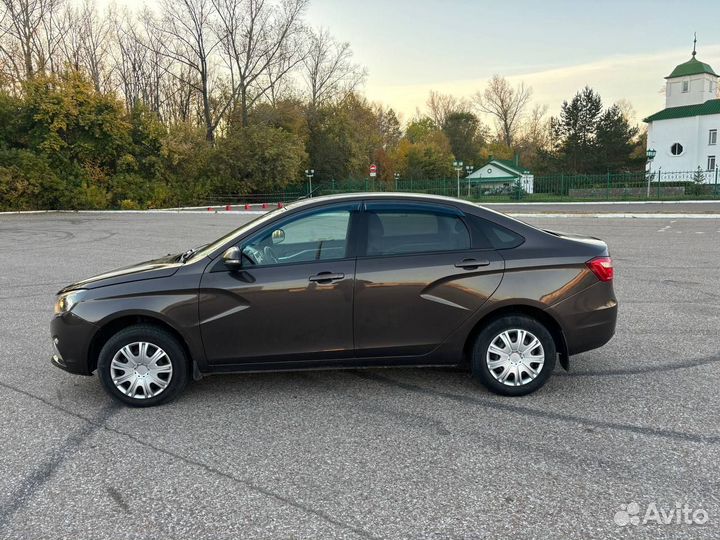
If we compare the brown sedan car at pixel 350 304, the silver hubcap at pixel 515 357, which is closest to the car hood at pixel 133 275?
the brown sedan car at pixel 350 304

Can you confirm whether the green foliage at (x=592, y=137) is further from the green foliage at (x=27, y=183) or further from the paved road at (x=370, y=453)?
the paved road at (x=370, y=453)

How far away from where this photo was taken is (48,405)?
438 centimetres

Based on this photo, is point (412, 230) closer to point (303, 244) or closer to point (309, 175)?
point (303, 244)

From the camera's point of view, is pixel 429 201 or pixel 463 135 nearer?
pixel 429 201

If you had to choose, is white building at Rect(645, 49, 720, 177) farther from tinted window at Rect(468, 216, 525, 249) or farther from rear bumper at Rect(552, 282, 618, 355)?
tinted window at Rect(468, 216, 525, 249)

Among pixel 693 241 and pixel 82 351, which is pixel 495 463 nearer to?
pixel 82 351

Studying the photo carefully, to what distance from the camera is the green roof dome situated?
57.0 meters

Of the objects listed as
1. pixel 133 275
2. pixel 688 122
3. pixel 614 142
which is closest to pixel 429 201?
pixel 133 275

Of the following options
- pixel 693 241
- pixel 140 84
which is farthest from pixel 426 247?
pixel 140 84

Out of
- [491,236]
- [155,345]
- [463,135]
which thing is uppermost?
[463,135]

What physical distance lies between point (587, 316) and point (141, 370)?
3587 mm

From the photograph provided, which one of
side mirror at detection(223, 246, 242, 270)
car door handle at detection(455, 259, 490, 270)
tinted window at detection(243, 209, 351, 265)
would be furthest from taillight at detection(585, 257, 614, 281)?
side mirror at detection(223, 246, 242, 270)

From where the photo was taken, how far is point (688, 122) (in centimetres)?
5566

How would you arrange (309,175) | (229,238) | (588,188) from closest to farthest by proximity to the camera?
1. (229,238)
2. (588,188)
3. (309,175)
